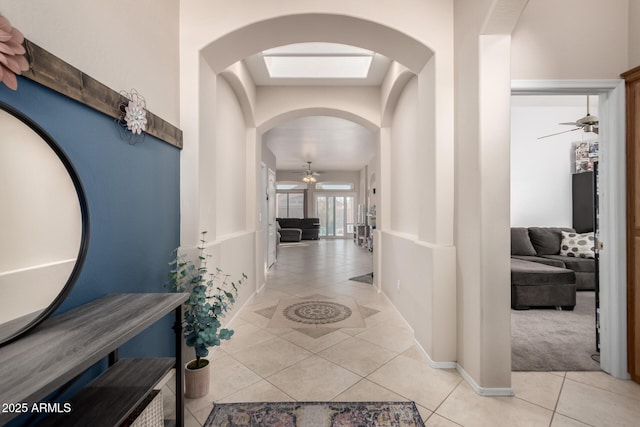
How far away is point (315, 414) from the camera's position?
1.70 meters

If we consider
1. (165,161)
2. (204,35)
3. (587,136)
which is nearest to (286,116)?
(204,35)

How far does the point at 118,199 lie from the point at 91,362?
93 cm

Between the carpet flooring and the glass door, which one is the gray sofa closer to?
the carpet flooring

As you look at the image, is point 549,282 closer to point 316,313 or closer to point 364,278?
point 364,278

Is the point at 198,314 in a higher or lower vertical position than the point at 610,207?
lower

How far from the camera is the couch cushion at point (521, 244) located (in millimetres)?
4676

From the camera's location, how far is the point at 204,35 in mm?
2244

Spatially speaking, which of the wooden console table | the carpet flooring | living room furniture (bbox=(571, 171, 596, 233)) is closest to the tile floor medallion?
the carpet flooring

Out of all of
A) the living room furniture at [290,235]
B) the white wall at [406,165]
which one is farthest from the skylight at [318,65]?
the living room furniture at [290,235]

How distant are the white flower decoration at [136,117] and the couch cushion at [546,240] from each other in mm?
5741

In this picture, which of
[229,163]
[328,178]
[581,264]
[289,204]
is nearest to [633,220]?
[581,264]

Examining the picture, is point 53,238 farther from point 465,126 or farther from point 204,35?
point 465,126

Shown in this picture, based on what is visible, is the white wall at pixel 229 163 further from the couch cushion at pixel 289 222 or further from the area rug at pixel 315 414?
the couch cushion at pixel 289 222

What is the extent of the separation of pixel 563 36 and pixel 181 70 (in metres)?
2.96
